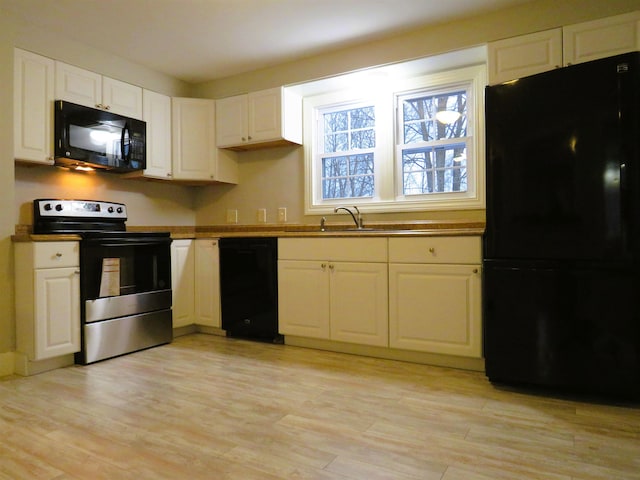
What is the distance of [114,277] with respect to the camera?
3174 millimetres

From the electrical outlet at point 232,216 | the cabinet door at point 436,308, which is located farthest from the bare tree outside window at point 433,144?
the electrical outlet at point 232,216

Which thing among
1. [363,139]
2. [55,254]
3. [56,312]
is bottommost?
[56,312]

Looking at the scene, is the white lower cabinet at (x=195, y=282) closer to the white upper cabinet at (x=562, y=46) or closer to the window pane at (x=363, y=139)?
the window pane at (x=363, y=139)

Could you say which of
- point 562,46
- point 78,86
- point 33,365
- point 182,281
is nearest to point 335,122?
point 562,46

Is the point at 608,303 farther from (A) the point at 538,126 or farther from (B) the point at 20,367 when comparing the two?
(B) the point at 20,367

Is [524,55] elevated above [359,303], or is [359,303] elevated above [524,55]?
[524,55]

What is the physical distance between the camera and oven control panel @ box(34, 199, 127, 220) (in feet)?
10.2

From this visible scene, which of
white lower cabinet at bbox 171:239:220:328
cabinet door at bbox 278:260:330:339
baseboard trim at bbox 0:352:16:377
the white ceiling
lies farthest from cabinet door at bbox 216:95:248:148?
baseboard trim at bbox 0:352:16:377

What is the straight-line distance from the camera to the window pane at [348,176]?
150 inches

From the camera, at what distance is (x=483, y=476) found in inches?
60.3

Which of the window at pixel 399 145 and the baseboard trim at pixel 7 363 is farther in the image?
the window at pixel 399 145

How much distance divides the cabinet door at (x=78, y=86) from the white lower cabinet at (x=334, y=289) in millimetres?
1840

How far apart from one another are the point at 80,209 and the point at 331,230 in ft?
6.53

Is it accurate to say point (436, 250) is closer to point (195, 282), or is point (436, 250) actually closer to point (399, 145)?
point (399, 145)
